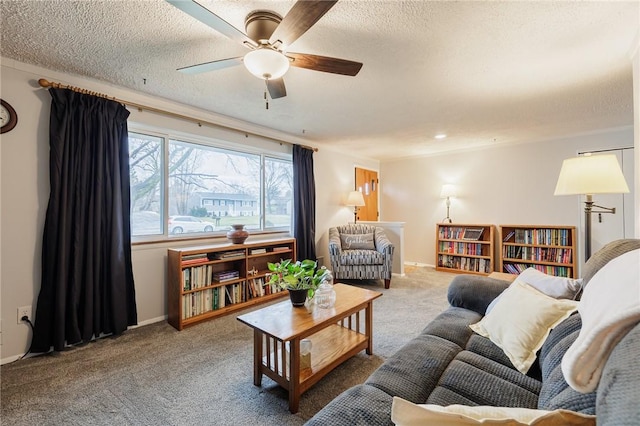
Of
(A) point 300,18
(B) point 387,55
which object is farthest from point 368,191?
(A) point 300,18

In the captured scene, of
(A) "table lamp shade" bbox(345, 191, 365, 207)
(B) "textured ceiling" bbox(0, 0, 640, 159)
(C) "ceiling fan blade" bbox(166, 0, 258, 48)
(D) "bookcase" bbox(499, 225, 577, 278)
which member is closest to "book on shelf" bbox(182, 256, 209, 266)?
(B) "textured ceiling" bbox(0, 0, 640, 159)

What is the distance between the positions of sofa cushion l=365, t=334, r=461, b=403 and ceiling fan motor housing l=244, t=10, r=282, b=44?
6.05 ft

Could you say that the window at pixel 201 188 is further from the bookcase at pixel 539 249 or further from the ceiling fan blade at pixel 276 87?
the bookcase at pixel 539 249

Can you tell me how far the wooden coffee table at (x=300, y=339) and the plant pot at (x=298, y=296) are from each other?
0.13 ft

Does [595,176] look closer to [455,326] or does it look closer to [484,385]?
[455,326]

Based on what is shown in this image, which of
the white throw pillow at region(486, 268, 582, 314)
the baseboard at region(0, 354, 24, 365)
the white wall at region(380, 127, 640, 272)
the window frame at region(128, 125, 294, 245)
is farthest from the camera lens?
the white wall at region(380, 127, 640, 272)

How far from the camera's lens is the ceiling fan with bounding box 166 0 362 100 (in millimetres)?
1268

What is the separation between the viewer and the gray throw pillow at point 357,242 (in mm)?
4262

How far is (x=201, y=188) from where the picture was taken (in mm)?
3217

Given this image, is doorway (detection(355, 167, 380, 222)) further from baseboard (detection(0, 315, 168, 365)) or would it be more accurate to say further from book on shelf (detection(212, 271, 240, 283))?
baseboard (detection(0, 315, 168, 365))

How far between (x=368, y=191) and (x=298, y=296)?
13.2ft

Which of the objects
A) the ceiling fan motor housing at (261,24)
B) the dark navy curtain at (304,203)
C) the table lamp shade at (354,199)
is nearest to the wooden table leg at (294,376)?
the ceiling fan motor housing at (261,24)

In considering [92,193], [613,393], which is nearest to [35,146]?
[92,193]

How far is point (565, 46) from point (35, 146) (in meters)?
3.93
